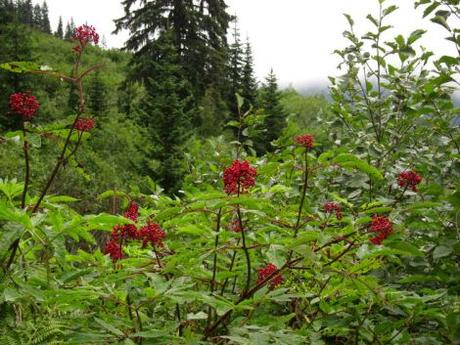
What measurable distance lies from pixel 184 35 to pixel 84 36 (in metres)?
23.2

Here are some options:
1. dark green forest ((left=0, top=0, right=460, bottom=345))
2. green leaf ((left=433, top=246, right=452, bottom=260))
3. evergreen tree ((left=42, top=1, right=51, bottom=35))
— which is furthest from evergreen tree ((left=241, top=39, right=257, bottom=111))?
evergreen tree ((left=42, top=1, right=51, bottom=35))

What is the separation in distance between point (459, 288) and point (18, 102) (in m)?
2.30

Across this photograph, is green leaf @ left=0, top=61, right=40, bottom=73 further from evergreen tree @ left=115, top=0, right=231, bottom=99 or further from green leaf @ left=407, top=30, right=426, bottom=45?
evergreen tree @ left=115, top=0, right=231, bottom=99

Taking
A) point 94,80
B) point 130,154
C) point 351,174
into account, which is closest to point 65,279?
point 351,174

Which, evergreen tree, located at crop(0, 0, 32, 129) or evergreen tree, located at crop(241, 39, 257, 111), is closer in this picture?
evergreen tree, located at crop(0, 0, 32, 129)

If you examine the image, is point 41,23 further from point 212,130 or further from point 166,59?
point 166,59

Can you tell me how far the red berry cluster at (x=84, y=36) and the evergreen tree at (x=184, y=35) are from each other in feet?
69.3

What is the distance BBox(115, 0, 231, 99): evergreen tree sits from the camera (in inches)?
907

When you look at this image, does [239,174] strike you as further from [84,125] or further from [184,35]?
[184,35]

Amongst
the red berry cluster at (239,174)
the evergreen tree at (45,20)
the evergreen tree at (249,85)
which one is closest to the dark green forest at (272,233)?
the red berry cluster at (239,174)

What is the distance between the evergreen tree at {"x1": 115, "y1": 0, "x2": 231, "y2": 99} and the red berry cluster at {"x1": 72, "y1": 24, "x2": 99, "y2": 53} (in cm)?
2111

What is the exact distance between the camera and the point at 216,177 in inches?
182

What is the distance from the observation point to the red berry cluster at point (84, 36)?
6.34 ft

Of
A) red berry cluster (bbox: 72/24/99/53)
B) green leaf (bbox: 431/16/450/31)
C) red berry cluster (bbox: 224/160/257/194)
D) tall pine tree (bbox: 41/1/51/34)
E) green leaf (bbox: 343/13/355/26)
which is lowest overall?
red berry cluster (bbox: 224/160/257/194)
